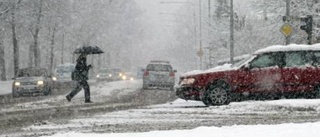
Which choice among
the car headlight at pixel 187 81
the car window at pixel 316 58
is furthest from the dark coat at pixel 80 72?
the car window at pixel 316 58

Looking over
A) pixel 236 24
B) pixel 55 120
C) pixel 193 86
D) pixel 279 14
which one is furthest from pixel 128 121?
pixel 236 24

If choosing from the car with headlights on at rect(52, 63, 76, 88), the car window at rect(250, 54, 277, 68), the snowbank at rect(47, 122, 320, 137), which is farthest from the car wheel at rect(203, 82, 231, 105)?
the car with headlights on at rect(52, 63, 76, 88)

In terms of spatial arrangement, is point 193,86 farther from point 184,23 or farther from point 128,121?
point 184,23

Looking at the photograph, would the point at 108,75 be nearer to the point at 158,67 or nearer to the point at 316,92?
the point at 158,67

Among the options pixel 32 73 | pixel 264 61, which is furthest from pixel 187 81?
pixel 32 73

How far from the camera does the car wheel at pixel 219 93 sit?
17.6 metres

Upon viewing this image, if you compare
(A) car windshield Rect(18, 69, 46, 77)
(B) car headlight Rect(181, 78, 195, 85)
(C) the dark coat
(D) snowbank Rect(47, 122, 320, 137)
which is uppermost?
(C) the dark coat

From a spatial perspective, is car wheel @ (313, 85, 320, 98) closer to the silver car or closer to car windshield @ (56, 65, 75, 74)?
the silver car

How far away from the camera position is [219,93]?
695 inches

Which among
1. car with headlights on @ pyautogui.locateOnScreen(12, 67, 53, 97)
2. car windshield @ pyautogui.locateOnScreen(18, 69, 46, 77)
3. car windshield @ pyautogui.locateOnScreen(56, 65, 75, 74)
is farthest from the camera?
car windshield @ pyautogui.locateOnScreen(56, 65, 75, 74)

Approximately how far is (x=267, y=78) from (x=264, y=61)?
545mm

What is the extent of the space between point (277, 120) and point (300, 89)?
4802 millimetres

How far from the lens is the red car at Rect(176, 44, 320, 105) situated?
1753 cm

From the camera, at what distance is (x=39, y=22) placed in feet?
158
